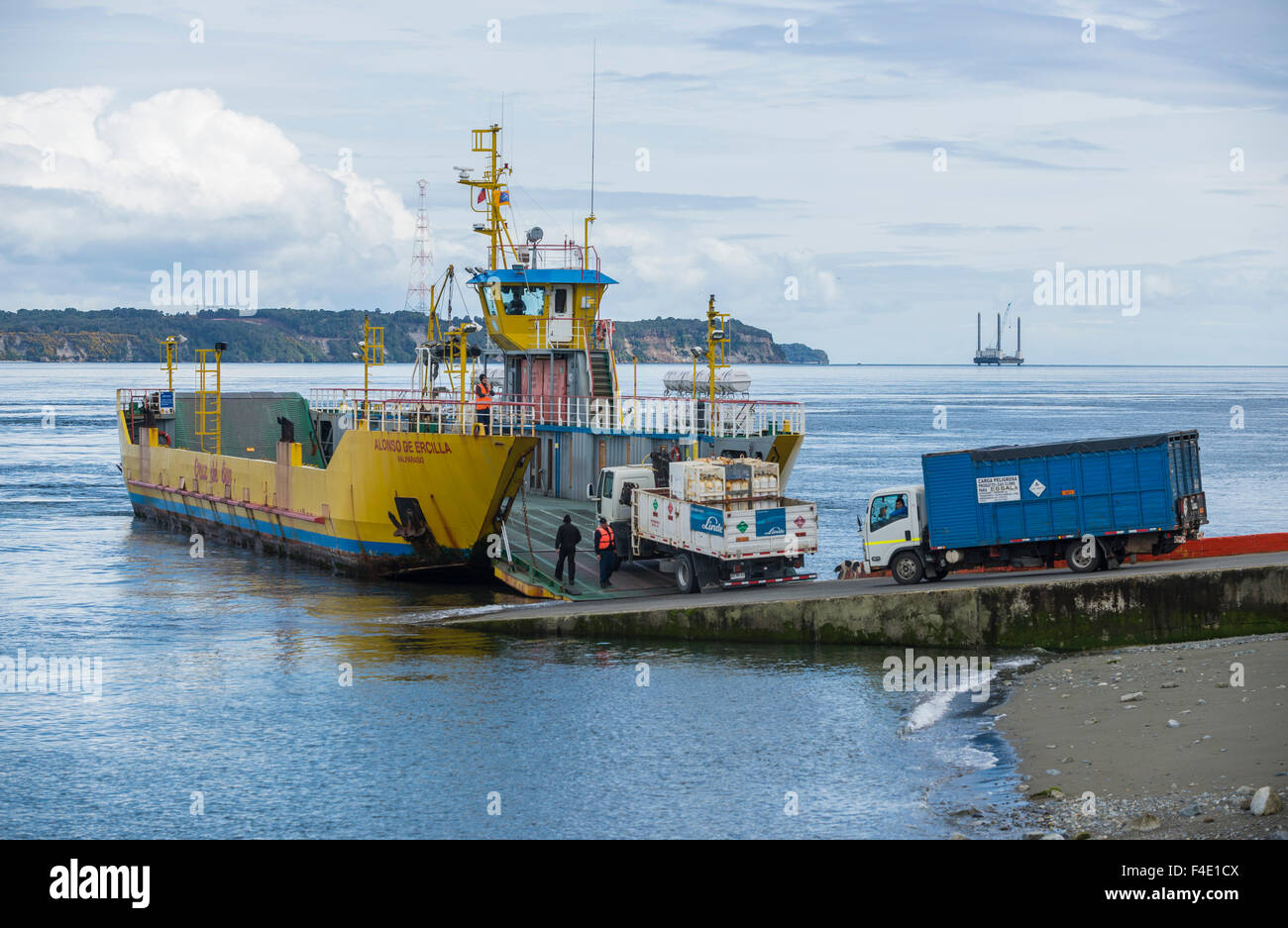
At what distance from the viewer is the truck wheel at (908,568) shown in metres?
26.3

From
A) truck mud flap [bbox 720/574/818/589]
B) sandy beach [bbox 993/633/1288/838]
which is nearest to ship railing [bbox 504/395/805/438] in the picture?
truck mud flap [bbox 720/574/818/589]

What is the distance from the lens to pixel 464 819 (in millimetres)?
16203

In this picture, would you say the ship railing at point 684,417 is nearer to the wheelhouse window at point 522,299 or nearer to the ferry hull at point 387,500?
the ferry hull at point 387,500

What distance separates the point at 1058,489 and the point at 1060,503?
271 millimetres

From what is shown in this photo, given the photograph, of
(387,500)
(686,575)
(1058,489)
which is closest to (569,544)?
(686,575)

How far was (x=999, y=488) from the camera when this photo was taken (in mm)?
25469

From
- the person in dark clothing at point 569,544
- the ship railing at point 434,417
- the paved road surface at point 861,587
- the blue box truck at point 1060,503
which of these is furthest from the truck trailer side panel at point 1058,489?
the ship railing at point 434,417

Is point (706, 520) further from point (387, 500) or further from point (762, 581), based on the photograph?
point (387, 500)

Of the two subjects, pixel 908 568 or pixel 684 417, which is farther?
pixel 684 417

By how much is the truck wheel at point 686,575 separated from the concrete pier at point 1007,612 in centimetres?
125

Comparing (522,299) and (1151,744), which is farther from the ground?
(522,299)

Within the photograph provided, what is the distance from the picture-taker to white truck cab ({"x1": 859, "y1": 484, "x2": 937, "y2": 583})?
1035 inches
